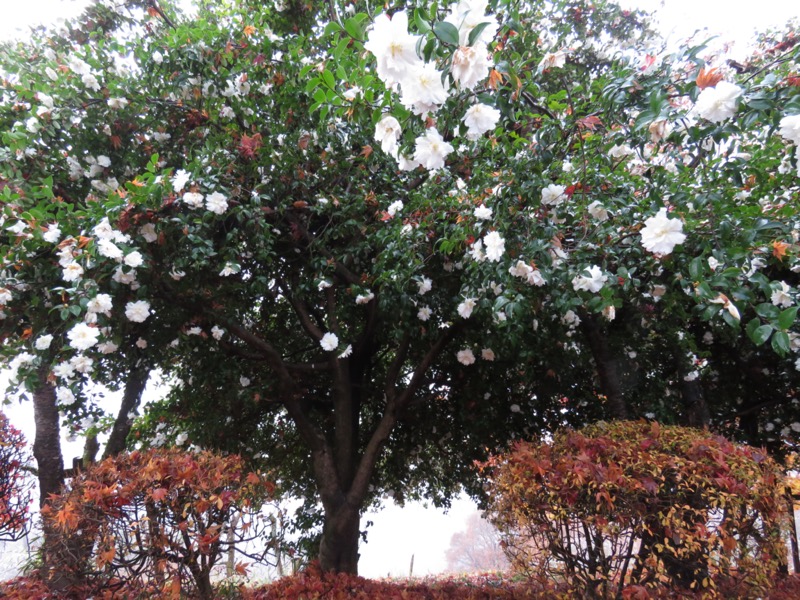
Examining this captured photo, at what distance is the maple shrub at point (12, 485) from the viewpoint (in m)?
4.63

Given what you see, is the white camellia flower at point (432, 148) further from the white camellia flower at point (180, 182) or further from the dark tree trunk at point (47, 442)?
the dark tree trunk at point (47, 442)

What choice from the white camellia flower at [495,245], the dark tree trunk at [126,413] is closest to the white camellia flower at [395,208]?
the white camellia flower at [495,245]

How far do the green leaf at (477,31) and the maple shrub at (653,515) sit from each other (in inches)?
81.3

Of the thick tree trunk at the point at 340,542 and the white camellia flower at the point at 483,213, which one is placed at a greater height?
the white camellia flower at the point at 483,213

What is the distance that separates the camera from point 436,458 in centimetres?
626

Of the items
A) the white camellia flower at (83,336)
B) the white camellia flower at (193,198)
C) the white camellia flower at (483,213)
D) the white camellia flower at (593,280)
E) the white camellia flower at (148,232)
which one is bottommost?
the white camellia flower at (83,336)

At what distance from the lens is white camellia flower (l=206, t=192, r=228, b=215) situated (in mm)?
3383

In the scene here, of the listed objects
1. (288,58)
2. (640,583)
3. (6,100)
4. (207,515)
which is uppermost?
(288,58)

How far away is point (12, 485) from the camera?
487 centimetres

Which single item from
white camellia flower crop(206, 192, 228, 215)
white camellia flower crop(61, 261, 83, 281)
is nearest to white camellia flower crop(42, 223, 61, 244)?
white camellia flower crop(61, 261, 83, 281)

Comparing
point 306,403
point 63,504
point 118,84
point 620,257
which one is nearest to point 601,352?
point 620,257

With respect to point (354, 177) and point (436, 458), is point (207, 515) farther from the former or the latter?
point (436, 458)

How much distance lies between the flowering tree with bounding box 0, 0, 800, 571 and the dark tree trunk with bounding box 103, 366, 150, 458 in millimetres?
341

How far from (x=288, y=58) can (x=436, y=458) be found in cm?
475
